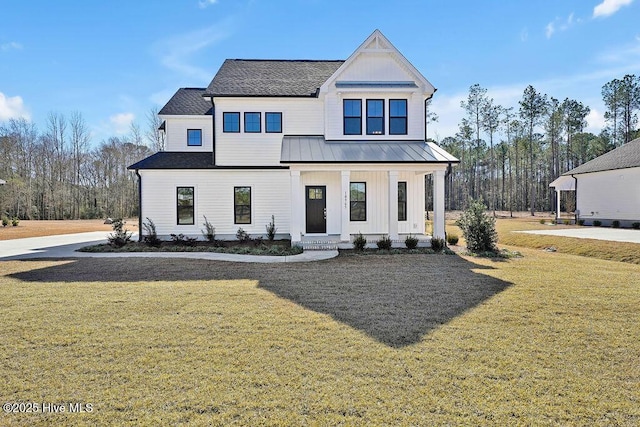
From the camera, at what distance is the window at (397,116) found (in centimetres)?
1659

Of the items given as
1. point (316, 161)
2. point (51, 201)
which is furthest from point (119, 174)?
point (316, 161)

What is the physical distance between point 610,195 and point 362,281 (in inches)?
1046

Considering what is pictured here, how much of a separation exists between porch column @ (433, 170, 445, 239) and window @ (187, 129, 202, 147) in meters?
12.3

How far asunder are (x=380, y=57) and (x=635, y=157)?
2141cm

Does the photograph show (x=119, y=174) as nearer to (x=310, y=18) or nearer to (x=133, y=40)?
(x=133, y=40)

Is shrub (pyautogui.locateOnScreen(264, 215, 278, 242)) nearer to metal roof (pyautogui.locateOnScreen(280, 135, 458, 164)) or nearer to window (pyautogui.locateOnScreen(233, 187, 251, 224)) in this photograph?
window (pyautogui.locateOnScreen(233, 187, 251, 224))

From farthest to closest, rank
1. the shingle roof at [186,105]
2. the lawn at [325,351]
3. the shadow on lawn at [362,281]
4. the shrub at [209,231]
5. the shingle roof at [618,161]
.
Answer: the shingle roof at [618,161] → the shingle roof at [186,105] → the shrub at [209,231] → the shadow on lawn at [362,281] → the lawn at [325,351]

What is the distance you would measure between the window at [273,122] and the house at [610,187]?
2393cm

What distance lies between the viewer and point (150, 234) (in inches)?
661

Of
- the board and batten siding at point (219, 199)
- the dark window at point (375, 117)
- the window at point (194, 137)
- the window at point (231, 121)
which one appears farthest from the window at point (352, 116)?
the window at point (194, 137)

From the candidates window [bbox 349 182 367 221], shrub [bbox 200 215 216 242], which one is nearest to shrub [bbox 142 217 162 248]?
shrub [bbox 200 215 216 242]

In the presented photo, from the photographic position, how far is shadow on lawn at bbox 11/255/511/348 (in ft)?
19.8

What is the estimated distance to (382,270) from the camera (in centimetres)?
1053

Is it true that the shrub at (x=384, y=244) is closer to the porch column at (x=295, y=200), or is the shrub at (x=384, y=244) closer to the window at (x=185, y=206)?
the porch column at (x=295, y=200)
